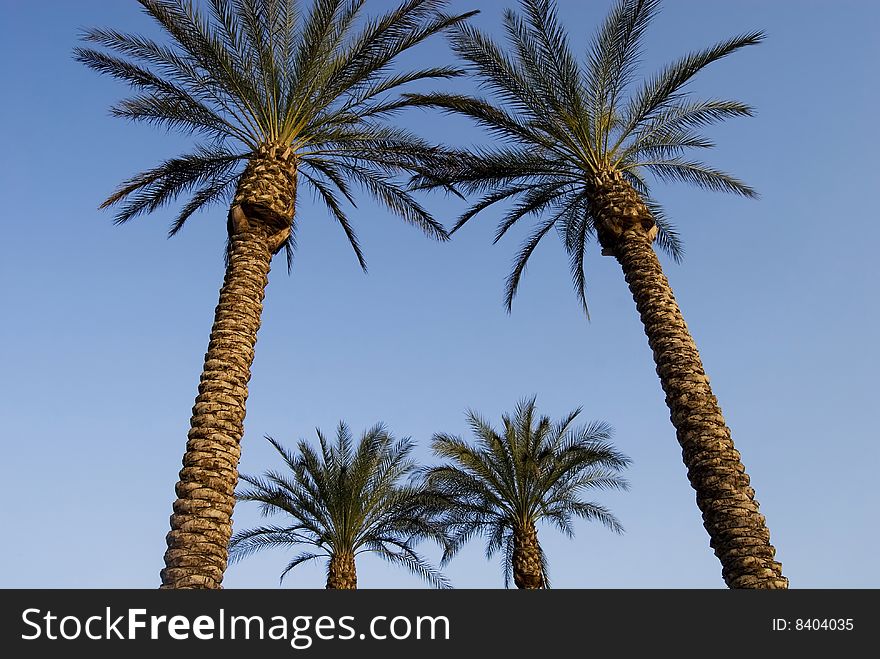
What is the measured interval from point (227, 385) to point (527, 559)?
45.9 feet

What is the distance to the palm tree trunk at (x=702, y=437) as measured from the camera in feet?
28.1

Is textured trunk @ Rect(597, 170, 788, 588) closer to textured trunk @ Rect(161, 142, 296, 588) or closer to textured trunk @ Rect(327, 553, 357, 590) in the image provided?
textured trunk @ Rect(161, 142, 296, 588)

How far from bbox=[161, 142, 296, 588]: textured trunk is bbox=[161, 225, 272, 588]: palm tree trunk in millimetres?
10

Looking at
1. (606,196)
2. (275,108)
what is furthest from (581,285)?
(275,108)

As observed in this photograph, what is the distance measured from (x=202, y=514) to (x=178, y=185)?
24.0ft

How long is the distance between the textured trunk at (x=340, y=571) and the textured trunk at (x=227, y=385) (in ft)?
40.1

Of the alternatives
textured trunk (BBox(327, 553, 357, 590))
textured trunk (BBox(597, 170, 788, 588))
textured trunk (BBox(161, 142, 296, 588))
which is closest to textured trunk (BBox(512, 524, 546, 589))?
textured trunk (BBox(327, 553, 357, 590))

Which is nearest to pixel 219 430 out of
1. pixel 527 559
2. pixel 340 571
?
pixel 340 571

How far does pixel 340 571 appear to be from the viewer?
66.2 ft

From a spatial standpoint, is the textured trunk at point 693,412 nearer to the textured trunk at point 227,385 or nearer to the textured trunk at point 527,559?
the textured trunk at point 227,385

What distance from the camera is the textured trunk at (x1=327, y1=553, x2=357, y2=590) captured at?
20.1m

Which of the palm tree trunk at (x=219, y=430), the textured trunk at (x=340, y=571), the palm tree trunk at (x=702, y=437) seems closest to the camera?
the palm tree trunk at (x=219, y=430)

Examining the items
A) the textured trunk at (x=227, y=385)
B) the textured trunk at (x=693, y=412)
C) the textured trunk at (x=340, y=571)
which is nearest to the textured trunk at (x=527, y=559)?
the textured trunk at (x=340, y=571)
